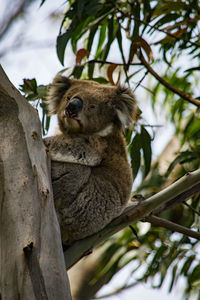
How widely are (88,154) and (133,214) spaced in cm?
63

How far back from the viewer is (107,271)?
4.14m

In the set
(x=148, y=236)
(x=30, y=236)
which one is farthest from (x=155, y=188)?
(x=30, y=236)

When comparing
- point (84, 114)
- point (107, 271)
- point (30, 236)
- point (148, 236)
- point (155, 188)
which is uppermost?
point (84, 114)

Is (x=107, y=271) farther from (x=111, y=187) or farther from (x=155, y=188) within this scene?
(x=111, y=187)

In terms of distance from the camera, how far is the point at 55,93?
11.0 ft

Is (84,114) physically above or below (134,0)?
below

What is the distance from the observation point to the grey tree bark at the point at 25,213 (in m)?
1.73

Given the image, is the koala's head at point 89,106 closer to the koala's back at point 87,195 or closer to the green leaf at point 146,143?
the green leaf at point 146,143

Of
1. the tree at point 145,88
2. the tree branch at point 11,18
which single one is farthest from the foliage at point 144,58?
the tree branch at point 11,18

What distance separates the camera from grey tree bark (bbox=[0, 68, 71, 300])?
1.73 metres

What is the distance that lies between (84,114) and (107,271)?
166 cm

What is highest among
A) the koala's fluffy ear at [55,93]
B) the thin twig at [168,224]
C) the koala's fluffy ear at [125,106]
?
the koala's fluffy ear at [55,93]

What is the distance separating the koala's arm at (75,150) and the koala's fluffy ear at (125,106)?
284mm

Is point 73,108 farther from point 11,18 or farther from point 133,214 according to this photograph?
point 11,18
